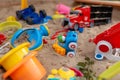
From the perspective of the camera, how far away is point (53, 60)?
4.69 ft

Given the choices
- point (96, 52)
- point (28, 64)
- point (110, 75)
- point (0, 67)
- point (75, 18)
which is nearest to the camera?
point (110, 75)

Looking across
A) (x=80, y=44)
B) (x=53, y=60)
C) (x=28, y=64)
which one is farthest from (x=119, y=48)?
(x=28, y=64)

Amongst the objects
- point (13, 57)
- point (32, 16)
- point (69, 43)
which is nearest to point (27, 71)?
point (13, 57)

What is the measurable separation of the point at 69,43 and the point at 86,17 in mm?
432

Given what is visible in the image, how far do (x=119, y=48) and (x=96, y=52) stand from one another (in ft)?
0.41

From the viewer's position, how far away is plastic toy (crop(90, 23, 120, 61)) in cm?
142

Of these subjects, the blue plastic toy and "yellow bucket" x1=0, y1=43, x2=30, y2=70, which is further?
the blue plastic toy

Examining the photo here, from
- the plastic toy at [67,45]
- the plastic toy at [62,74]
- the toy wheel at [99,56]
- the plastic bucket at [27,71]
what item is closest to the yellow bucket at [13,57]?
the plastic bucket at [27,71]

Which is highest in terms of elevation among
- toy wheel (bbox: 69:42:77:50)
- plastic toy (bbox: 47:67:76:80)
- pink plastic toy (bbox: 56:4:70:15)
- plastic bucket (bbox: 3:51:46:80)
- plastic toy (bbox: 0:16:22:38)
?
pink plastic toy (bbox: 56:4:70:15)

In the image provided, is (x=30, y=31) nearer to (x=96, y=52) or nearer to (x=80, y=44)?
(x=80, y=44)

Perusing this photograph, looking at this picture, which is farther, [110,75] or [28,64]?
[28,64]

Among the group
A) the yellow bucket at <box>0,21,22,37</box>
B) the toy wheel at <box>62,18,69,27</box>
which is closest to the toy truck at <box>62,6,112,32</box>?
the toy wheel at <box>62,18,69,27</box>

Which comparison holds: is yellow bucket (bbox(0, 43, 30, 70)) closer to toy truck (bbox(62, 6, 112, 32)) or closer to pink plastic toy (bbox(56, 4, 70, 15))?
toy truck (bbox(62, 6, 112, 32))

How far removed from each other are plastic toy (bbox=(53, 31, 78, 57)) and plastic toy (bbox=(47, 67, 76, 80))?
19cm
